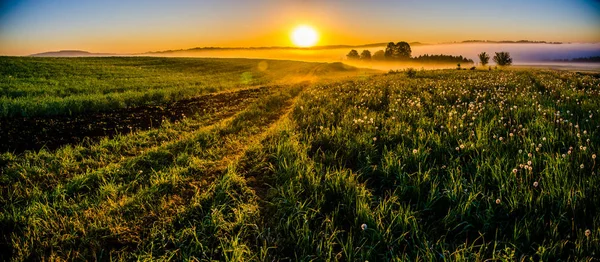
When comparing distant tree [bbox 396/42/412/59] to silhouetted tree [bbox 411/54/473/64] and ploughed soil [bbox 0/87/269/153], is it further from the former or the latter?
ploughed soil [bbox 0/87/269/153]

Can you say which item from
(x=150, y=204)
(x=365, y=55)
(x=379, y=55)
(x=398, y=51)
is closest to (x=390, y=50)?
(x=398, y=51)

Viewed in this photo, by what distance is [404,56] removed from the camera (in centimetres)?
11700

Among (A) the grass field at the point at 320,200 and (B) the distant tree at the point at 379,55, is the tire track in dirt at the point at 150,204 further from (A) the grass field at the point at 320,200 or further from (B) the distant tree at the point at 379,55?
(B) the distant tree at the point at 379,55

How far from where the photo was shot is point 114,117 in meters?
10.7

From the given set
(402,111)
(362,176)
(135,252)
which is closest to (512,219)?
(362,176)

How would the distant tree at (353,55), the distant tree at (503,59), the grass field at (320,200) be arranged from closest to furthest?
the grass field at (320,200), the distant tree at (503,59), the distant tree at (353,55)

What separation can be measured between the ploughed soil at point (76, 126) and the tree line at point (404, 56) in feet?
381

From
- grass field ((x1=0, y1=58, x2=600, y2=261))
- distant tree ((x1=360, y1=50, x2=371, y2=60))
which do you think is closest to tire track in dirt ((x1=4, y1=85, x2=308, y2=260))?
grass field ((x1=0, y1=58, x2=600, y2=261))

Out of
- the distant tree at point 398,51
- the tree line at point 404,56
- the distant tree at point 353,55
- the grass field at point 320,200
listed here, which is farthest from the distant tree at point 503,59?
the grass field at point 320,200

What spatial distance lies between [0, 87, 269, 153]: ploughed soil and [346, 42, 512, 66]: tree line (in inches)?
4576

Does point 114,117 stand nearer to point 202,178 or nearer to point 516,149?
point 202,178

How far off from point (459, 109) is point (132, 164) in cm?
A: 865

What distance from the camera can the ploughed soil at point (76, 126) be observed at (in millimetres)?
7379

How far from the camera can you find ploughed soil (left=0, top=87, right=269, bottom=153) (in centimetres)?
738
